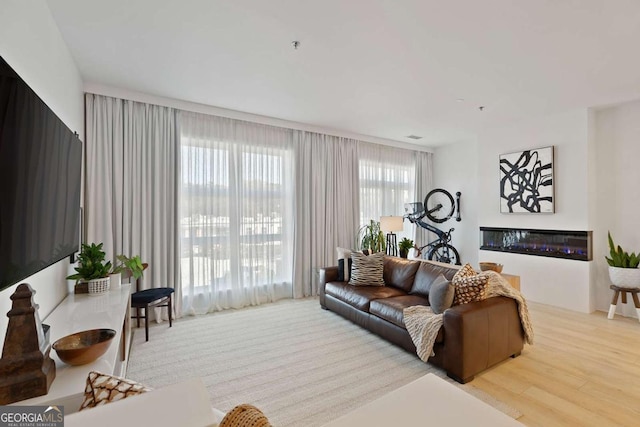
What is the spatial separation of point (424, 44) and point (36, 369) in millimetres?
3214

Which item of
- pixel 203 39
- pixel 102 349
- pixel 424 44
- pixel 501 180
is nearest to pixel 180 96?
pixel 203 39

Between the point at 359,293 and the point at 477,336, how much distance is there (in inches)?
54.6

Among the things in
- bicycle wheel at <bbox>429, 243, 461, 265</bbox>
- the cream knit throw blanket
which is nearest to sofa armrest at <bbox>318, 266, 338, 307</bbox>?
the cream knit throw blanket

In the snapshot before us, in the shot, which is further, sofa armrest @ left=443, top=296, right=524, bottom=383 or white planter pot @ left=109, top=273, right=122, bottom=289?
white planter pot @ left=109, top=273, right=122, bottom=289

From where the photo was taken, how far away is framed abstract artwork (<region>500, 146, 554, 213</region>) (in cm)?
436

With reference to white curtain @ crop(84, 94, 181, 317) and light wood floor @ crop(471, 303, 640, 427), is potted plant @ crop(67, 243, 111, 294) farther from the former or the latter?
light wood floor @ crop(471, 303, 640, 427)

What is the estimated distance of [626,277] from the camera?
142 inches

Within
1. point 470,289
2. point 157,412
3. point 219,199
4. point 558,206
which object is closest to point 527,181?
point 558,206

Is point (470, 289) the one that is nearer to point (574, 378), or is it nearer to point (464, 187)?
point (574, 378)

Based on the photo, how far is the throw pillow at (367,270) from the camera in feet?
12.6

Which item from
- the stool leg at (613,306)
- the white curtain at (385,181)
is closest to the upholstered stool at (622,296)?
the stool leg at (613,306)

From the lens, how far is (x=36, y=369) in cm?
113

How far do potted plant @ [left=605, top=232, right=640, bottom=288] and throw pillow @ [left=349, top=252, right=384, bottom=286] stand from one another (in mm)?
2943

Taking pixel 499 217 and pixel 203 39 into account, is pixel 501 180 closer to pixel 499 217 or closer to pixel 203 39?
pixel 499 217
